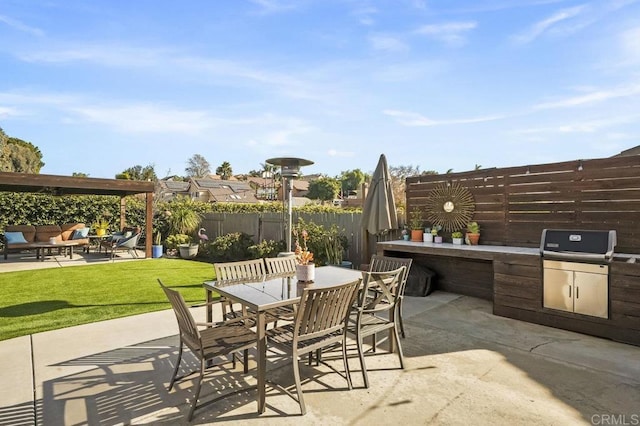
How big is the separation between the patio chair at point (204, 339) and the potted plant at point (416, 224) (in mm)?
4226

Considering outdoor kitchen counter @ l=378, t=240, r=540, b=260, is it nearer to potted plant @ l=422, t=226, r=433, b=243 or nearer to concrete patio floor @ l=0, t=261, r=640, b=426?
potted plant @ l=422, t=226, r=433, b=243

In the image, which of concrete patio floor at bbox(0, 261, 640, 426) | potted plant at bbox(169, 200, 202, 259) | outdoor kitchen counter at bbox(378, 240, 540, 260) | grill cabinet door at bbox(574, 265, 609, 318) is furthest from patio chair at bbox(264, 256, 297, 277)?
potted plant at bbox(169, 200, 202, 259)

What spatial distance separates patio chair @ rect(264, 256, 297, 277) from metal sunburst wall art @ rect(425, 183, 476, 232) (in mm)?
3384

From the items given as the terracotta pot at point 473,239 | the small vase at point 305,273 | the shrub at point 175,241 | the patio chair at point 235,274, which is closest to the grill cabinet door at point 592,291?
the terracotta pot at point 473,239

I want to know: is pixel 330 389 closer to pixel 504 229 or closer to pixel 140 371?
pixel 140 371

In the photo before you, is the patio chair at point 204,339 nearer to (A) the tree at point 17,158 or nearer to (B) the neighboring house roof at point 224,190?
(A) the tree at point 17,158

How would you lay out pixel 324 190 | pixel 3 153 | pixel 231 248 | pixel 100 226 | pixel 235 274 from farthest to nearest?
pixel 324 190
pixel 3 153
pixel 100 226
pixel 231 248
pixel 235 274

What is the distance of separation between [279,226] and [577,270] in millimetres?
7507

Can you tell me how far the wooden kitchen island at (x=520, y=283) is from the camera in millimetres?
3639

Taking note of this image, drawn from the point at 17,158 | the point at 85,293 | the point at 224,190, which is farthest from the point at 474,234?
the point at 224,190

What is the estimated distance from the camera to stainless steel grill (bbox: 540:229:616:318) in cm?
381

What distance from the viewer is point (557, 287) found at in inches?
163

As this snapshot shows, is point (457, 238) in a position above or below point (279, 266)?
above

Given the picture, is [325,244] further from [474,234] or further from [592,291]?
[592,291]
